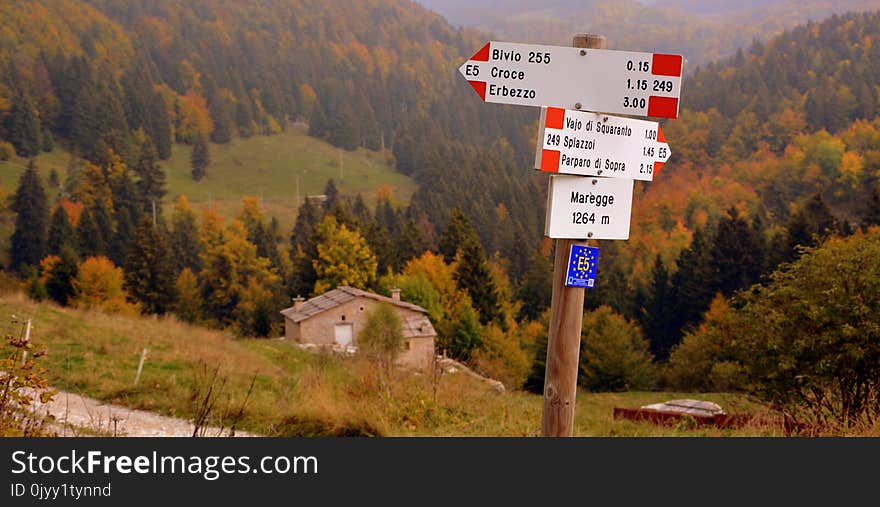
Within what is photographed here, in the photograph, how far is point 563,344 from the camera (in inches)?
177

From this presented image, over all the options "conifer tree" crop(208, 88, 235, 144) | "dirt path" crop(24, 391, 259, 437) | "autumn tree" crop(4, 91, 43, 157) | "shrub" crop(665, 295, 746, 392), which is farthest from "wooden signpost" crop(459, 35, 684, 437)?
"conifer tree" crop(208, 88, 235, 144)

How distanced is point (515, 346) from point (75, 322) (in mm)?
37538

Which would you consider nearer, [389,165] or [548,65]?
[548,65]

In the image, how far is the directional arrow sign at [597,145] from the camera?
440cm

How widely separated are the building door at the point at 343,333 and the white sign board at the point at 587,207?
3935cm

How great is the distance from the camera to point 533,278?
71.8m

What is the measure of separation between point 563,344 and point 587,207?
762 mm

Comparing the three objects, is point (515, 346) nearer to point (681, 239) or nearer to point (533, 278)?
point (533, 278)

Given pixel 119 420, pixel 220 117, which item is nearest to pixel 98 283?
pixel 119 420

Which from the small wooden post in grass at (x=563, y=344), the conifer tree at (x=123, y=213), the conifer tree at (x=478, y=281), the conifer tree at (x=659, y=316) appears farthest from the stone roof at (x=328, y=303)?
the conifer tree at (x=123, y=213)

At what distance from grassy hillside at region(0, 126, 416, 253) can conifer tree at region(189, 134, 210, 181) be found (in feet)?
3.80

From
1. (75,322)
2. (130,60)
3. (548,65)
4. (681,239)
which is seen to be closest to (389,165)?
(130,60)

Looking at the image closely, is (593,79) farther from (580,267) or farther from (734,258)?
(734,258)

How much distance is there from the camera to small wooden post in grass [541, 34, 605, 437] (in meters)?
4.48
